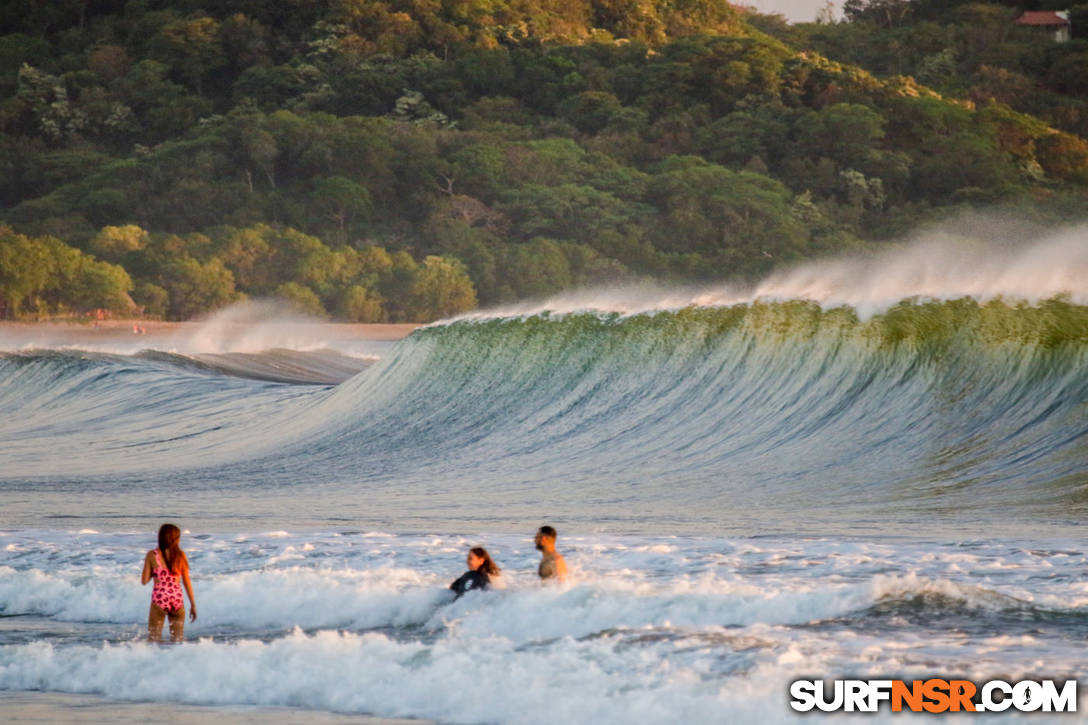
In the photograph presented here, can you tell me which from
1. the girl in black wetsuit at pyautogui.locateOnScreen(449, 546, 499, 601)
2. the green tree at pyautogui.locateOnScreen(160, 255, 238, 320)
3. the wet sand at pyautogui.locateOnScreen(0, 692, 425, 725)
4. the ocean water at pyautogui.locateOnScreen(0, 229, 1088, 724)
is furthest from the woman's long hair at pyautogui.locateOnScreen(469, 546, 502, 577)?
the green tree at pyautogui.locateOnScreen(160, 255, 238, 320)

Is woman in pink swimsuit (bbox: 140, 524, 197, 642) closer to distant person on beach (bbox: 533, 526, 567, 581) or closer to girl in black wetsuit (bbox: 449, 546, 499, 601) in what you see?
girl in black wetsuit (bbox: 449, 546, 499, 601)

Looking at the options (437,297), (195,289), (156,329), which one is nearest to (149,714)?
(156,329)

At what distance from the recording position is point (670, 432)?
19.9 meters

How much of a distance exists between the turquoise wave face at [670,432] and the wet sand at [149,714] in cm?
568

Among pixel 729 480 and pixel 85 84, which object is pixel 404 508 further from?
pixel 85 84

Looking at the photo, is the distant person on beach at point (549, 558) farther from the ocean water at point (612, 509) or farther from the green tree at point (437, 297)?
the green tree at point (437, 297)

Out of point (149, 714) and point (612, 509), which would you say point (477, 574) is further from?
point (612, 509)

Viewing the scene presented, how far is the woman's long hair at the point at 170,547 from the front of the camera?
961cm

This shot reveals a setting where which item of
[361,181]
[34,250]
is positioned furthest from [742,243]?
[34,250]

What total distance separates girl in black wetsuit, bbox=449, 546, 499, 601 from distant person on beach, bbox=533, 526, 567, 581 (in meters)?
0.30

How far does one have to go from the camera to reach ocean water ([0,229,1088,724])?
8.50m

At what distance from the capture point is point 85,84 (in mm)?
102250

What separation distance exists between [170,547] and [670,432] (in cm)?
1082

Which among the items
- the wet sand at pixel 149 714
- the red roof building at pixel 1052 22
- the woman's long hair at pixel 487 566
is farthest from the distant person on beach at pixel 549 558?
the red roof building at pixel 1052 22
